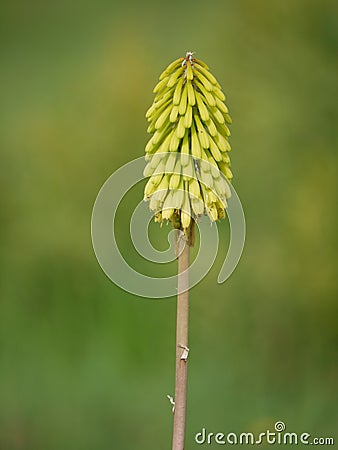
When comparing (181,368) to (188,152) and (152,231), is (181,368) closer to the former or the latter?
(188,152)

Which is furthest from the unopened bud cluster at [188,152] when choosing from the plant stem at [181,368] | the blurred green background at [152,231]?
the blurred green background at [152,231]

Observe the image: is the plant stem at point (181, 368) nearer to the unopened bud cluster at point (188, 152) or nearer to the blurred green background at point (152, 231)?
the unopened bud cluster at point (188, 152)

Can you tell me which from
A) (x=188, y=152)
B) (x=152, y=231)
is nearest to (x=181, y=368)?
(x=188, y=152)

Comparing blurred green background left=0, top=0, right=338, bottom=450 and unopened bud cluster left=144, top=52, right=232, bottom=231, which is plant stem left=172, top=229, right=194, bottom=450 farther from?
blurred green background left=0, top=0, right=338, bottom=450

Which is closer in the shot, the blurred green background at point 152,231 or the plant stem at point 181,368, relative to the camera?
the plant stem at point 181,368

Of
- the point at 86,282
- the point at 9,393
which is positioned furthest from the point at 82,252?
the point at 9,393

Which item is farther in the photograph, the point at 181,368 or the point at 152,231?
the point at 152,231

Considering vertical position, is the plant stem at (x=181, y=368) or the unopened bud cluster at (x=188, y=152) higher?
the unopened bud cluster at (x=188, y=152)
